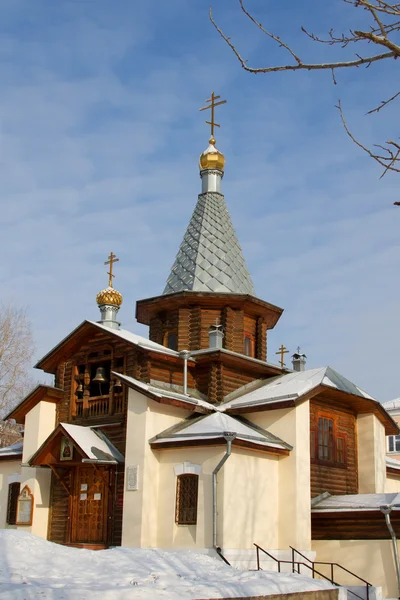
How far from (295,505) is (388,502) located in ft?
6.82

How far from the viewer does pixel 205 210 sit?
24.1 meters

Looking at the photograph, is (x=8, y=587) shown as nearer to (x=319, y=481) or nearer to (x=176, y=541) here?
(x=176, y=541)

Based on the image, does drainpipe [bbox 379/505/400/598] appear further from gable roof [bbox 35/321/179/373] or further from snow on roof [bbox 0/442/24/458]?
snow on roof [bbox 0/442/24/458]

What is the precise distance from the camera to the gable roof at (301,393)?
1723 centimetres

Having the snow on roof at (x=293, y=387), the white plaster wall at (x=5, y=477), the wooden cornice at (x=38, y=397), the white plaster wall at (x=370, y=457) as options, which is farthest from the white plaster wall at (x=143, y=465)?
the white plaster wall at (x=370, y=457)

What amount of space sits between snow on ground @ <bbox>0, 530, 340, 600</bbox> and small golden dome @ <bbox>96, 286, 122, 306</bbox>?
8760 millimetres

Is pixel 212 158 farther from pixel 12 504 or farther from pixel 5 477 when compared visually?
pixel 12 504

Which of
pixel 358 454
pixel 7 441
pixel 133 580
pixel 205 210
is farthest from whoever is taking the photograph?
pixel 7 441

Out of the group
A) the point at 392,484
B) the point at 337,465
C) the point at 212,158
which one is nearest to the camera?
the point at 337,465

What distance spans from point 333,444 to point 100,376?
6.21 metres

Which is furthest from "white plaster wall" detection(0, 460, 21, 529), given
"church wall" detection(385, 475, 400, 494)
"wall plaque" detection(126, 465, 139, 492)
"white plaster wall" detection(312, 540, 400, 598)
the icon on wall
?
"church wall" detection(385, 475, 400, 494)

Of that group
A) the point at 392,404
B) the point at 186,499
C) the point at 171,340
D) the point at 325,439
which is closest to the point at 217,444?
the point at 186,499

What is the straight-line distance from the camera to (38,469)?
18906mm

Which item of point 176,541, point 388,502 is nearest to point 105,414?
point 176,541
